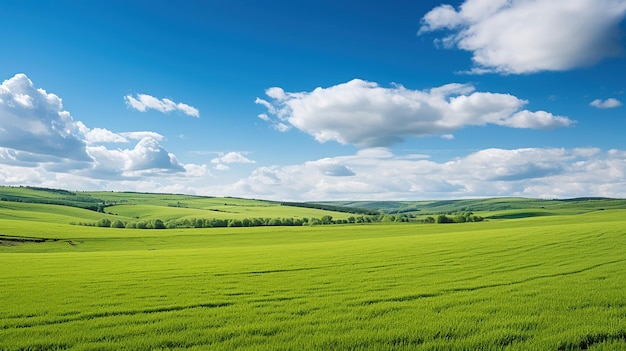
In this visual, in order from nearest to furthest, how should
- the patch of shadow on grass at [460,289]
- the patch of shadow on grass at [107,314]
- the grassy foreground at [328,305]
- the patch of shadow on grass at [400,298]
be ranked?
the grassy foreground at [328,305] < the patch of shadow on grass at [107,314] < the patch of shadow on grass at [400,298] < the patch of shadow on grass at [460,289]

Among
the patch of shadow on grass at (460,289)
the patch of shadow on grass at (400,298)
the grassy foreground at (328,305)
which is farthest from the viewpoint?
the patch of shadow on grass at (460,289)

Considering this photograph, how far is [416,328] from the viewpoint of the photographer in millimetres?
10352

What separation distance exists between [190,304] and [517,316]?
9900 millimetres

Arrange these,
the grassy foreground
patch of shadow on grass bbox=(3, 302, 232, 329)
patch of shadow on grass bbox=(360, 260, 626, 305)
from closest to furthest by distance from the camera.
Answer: the grassy foreground, patch of shadow on grass bbox=(3, 302, 232, 329), patch of shadow on grass bbox=(360, 260, 626, 305)

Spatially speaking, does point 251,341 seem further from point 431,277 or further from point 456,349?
point 431,277

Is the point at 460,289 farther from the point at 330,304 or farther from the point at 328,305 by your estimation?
the point at 328,305

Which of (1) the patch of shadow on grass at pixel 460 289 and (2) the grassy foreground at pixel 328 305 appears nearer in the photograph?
(2) the grassy foreground at pixel 328 305

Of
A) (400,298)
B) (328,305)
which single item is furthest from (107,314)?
(400,298)

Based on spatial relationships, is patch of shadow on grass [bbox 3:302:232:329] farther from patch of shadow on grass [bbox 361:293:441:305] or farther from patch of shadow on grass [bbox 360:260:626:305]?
patch of shadow on grass [bbox 360:260:626:305]

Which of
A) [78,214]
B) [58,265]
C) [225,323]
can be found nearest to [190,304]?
[225,323]

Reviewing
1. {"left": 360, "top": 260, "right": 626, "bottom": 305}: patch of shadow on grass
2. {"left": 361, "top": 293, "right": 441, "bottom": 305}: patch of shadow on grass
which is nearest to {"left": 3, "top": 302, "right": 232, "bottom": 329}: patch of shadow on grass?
{"left": 361, "top": 293, "right": 441, "bottom": 305}: patch of shadow on grass

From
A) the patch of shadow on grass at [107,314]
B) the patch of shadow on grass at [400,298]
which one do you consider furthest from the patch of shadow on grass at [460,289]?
the patch of shadow on grass at [107,314]

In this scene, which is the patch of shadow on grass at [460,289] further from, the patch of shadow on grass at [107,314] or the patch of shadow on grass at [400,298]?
the patch of shadow on grass at [107,314]

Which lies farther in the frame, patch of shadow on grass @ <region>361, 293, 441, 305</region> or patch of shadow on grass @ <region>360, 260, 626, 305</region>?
patch of shadow on grass @ <region>360, 260, 626, 305</region>
